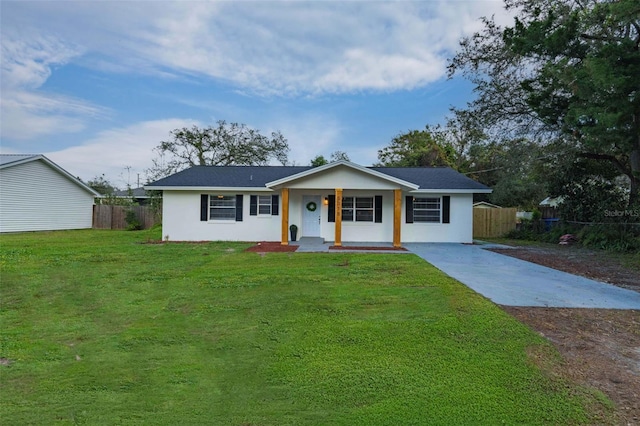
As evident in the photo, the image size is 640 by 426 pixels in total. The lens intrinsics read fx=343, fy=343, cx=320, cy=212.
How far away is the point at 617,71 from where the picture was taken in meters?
9.80

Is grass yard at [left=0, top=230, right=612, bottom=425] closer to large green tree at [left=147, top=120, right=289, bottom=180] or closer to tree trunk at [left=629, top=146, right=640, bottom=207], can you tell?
tree trunk at [left=629, top=146, right=640, bottom=207]

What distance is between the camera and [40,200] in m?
20.5

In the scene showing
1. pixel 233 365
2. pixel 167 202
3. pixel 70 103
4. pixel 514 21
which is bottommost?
pixel 233 365

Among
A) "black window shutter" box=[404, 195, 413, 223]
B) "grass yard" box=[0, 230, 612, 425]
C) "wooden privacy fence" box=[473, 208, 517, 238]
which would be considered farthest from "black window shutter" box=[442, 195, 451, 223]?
"grass yard" box=[0, 230, 612, 425]

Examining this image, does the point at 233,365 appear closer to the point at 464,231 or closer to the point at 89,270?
the point at 89,270

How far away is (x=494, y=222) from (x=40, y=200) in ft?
87.4

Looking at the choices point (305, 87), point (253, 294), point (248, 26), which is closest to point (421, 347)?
point (253, 294)

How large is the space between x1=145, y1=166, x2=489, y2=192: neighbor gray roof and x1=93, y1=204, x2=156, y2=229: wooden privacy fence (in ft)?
25.2

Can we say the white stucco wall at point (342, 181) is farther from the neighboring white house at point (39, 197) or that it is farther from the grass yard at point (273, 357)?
the neighboring white house at point (39, 197)

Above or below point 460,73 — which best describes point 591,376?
below

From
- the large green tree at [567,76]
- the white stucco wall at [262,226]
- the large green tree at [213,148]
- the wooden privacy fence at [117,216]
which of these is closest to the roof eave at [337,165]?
the white stucco wall at [262,226]

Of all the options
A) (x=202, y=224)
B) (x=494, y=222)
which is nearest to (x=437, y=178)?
(x=494, y=222)

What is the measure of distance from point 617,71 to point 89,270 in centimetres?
1515

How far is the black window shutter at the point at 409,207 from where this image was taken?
15168 millimetres
